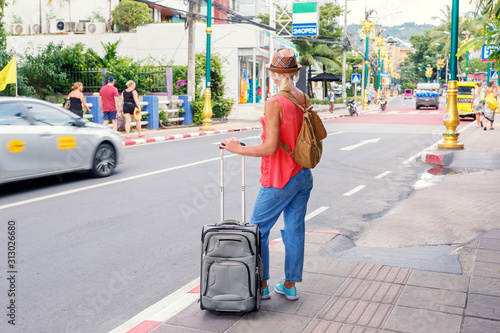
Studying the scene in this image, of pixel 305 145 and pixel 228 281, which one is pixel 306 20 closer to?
pixel 305 145

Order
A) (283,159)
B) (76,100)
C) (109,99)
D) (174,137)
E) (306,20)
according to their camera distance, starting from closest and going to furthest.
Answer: (283,159) < (76,100) < (109,99) < (174,137) < (306,20)

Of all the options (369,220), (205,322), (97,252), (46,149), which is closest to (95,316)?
(205,322)

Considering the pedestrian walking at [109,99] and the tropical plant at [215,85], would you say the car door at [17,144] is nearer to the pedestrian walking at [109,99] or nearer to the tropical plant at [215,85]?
the pedestrian walking at [109,99]

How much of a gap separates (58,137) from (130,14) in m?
41.6

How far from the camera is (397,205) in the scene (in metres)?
8.20

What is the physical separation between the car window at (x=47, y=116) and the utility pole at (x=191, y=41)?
1402 centimetres

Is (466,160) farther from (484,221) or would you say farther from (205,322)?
(205,322)

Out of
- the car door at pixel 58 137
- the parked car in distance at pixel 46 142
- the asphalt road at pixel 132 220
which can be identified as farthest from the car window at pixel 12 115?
the asphalt road at pixel 132 220

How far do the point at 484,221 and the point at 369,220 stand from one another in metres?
1.41

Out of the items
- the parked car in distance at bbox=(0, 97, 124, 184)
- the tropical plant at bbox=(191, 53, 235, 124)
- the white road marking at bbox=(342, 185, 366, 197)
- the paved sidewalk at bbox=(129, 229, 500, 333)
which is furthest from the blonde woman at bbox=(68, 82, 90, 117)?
the paved sidewalk at bbox=(129, 229, 500, 333)

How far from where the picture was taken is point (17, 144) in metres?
8.63

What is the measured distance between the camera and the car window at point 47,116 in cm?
918

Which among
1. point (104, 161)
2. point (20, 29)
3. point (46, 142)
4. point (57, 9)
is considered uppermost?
point (57, 9)

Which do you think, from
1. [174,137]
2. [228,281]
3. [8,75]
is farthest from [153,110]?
[228,281]
